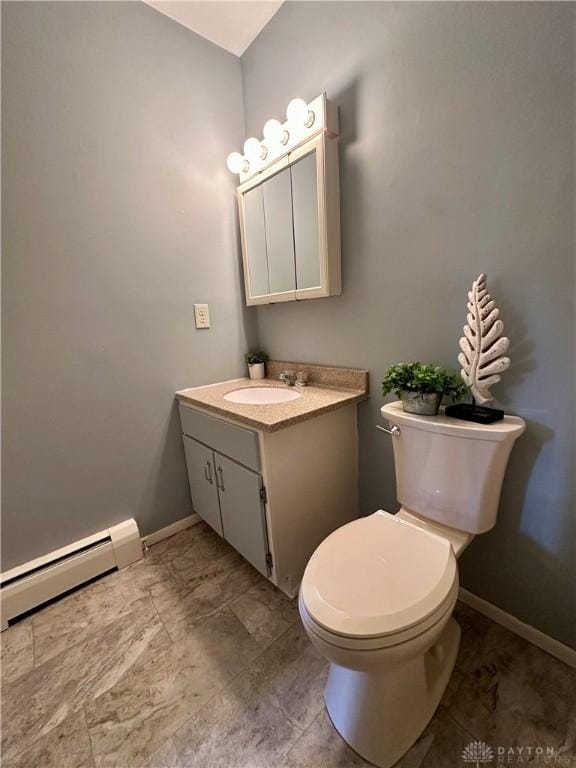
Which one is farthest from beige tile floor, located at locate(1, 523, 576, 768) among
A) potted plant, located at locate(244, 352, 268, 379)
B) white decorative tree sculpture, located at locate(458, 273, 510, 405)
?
potted plant, located at locate(244, 352, 268, 379)

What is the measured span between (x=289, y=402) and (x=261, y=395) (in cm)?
37

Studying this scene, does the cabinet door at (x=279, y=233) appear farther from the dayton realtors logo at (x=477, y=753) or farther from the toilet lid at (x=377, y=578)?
the dayton realtors logo at (x=477, y=753)

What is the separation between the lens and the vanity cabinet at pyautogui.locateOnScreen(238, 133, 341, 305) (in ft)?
4.16

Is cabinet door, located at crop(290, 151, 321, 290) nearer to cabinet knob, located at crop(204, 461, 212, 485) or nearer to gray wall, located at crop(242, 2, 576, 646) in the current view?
gray wall, located at crop(242, 2, 576, 646)

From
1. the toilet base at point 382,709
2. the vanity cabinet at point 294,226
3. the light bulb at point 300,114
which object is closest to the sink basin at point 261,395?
the vanity cabinet at point 294,226

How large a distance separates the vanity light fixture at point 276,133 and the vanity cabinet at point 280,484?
1.20 meters

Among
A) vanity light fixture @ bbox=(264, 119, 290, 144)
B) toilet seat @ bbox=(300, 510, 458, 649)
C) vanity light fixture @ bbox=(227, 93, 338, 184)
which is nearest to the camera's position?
toilet seat @ bbox=(300, 510, 458, 649)

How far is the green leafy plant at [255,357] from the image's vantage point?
1.83 m

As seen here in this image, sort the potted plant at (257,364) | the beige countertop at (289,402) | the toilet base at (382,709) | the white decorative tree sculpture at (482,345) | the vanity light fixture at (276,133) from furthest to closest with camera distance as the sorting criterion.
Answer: the potted plant at (257,364), the vanity light fixture at (276,133), the beige countertop at (289,402), the white decorative tree sculpture at (482,345), the toilet base at (382,709)

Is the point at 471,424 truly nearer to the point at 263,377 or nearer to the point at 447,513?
the point at 447,513

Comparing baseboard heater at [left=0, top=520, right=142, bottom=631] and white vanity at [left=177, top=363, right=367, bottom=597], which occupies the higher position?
white vanity at [left=177, top=363, right=367, bottom=597]

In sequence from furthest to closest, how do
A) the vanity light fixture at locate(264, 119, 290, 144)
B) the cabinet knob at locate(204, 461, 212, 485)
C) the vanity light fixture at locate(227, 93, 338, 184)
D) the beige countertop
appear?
the cabinet knob at locate(204, 461, 212, 485) → the vanity light fixture at locate(264, 119, 290, 144) → the vanity light fixture at locate(227, 93, 338, 184) → the beige countertop

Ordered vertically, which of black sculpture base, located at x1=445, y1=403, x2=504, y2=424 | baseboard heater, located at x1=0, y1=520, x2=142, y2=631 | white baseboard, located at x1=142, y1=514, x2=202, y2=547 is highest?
black sculpture base, located at x1=445, y1=403, x2=504, y2=424

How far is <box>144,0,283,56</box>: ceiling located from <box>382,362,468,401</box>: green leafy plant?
172 centimetres
